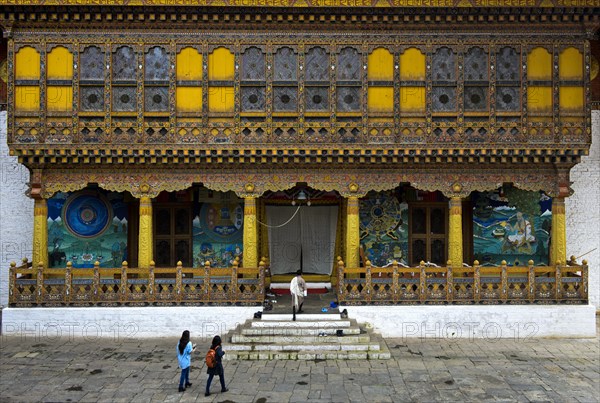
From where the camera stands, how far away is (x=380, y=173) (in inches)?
628

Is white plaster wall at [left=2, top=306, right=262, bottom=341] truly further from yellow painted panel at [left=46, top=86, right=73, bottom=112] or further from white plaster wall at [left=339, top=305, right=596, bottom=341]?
yellow painted panel at [left=46, top=86, right=73, bottom=112]

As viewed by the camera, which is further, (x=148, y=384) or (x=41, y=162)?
(x=41, y=162)

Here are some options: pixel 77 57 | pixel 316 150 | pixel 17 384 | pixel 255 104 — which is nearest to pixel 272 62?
pixel 255 104

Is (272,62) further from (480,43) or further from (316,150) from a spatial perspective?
(480,43)

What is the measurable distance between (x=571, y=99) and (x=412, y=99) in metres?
4.40

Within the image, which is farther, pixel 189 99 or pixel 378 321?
pixel 189 99

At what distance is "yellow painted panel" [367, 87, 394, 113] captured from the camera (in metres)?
15.7

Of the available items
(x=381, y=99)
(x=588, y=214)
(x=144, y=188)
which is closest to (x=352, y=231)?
(x=381, y=99)

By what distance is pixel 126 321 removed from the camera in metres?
15.3

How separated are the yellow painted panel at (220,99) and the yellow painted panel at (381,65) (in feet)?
12.9

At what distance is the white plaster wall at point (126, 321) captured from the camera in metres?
15.2

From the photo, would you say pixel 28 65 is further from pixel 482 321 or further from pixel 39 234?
pixel 482 321

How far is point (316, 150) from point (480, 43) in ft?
17.9

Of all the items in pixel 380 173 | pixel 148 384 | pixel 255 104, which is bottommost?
pixel 148 384
